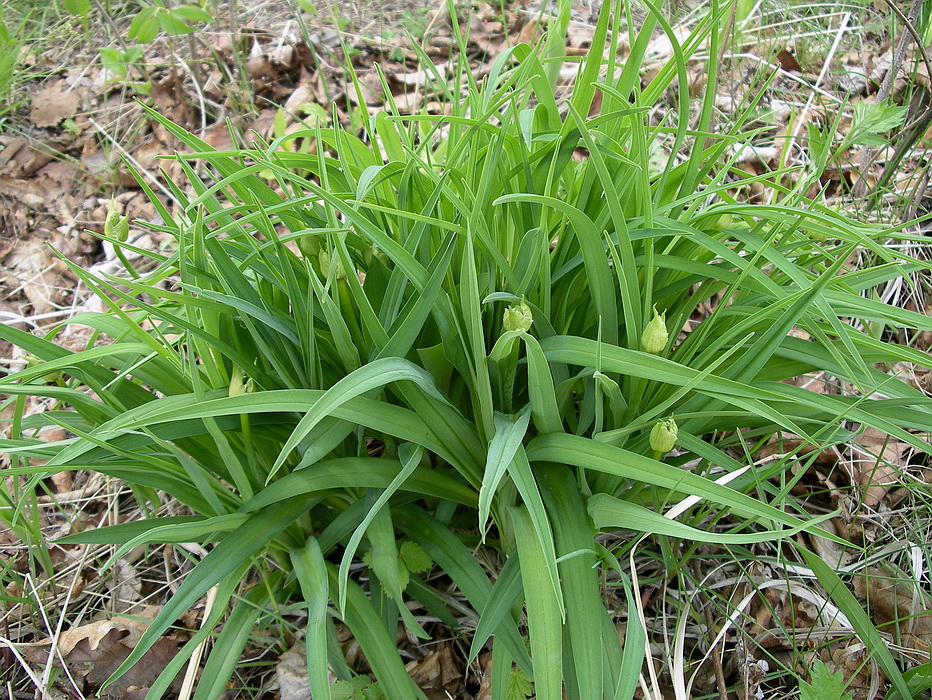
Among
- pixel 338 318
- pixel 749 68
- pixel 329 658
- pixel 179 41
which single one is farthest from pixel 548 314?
pixel 179 41

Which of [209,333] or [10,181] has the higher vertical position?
[209,333]

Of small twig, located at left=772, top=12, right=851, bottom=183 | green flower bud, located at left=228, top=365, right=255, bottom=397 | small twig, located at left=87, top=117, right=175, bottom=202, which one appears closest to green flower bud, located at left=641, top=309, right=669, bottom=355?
green flower bud, located at left=228, top=365, right=255, bottom=397

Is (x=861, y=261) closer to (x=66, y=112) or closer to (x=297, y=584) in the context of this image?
(x=297, y=584)

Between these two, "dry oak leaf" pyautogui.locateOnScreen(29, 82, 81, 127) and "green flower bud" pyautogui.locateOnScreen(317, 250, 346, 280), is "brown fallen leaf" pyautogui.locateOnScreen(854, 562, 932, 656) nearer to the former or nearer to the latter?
"green flower bud" pyautogui.locateOnScreen(317, 250, 346, 280)

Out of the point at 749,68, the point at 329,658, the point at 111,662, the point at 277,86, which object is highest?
the point at 749,68

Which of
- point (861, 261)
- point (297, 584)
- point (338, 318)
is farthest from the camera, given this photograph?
point (861, 261)

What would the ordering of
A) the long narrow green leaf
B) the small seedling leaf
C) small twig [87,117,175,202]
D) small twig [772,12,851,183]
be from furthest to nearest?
small twig [87,117,175,202] → small twig [772,12,851,183] → the small seedling leaf → the long narrow green leaf

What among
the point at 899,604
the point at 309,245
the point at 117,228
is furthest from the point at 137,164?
the point at 899,604
